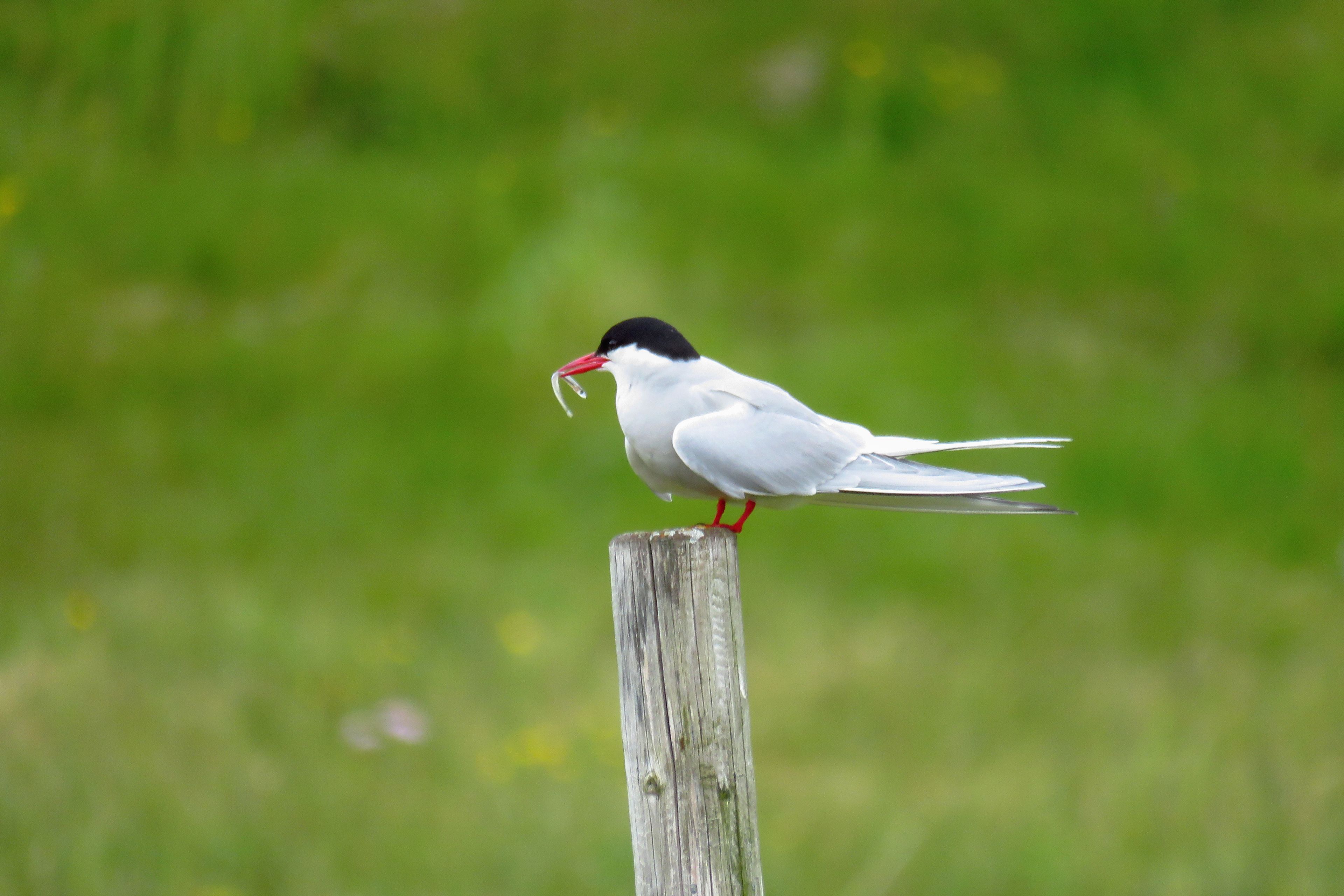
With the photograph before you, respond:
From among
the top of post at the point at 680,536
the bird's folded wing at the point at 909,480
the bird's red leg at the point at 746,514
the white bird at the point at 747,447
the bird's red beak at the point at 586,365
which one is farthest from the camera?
the bird's red beak at the point at 586,365

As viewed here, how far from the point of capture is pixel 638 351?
3.45m

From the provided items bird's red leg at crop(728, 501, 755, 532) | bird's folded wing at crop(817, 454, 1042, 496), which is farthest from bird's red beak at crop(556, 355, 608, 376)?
bird's folded wing at crop(817, 454, 1042, 496)

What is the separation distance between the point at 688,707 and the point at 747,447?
728mm

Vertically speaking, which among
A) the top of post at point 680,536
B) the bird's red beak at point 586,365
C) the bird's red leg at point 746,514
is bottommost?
the top of post at point 680,536

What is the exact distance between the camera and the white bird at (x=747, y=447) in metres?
3.09

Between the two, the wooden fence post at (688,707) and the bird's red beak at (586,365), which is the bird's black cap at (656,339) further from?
the wooden fence post at (688,707)

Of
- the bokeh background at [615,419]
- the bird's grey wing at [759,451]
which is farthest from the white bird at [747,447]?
the bokeh background at [615,419]

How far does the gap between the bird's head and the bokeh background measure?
386 centimetres

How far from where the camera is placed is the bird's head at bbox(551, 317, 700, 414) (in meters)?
3.42

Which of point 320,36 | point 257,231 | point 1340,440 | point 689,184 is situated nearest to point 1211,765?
point 1340,440

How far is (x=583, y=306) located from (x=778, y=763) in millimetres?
5028

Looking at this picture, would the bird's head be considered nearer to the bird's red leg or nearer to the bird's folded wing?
the bird's red leg

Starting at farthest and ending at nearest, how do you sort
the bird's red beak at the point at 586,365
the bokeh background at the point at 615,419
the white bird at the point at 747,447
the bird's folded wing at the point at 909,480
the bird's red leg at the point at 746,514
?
the bokeh background at the point at 615,419
the bird's red beak at the point at 586,365
the bird's red leg at the point at 746,514
the white bird at the point at 747,447
the bird's folded wing at the point at 909,480

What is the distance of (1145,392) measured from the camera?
11883mm
